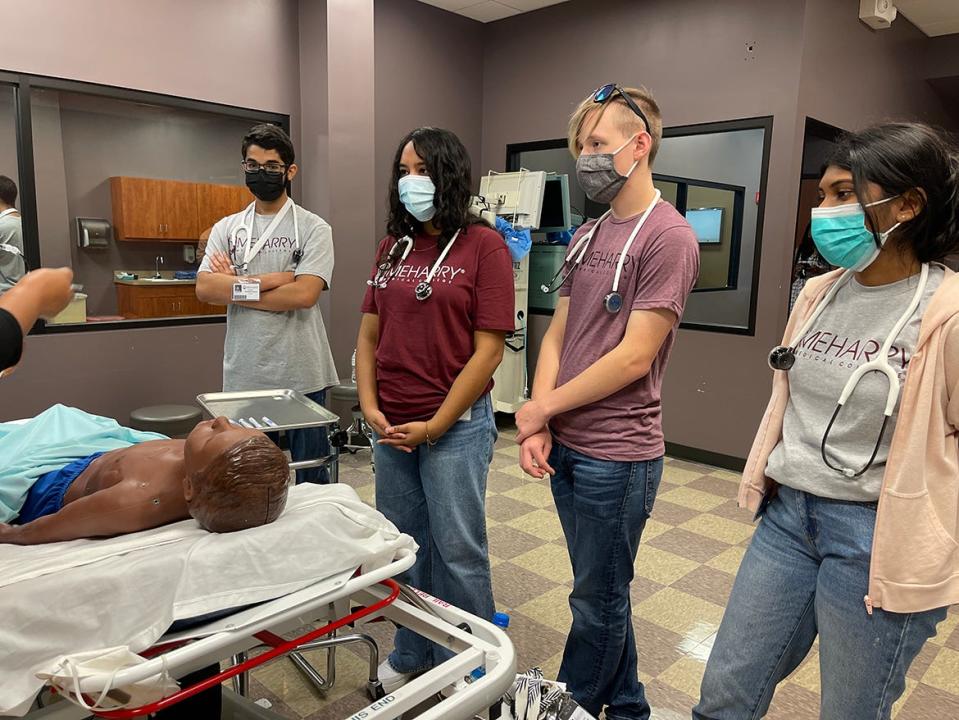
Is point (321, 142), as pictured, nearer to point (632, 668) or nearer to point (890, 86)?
point (632, 668)

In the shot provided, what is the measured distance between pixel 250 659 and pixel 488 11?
475cm

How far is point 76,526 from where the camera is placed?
121 centimetres

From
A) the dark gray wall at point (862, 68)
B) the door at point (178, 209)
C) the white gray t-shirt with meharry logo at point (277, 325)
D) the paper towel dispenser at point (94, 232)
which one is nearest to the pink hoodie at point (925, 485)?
the white gray t-shirt with meharry logo at point (277, 325)

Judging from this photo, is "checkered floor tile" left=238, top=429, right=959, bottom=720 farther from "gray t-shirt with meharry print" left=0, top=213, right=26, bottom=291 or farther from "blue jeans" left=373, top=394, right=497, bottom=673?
"gray t-shirt with meharry print" left=0, top=213, right=26, bottom=291

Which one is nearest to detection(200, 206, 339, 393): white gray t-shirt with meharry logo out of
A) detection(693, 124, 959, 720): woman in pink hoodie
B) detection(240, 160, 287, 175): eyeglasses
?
detection(240, 160, 287, 175): eyeglasses

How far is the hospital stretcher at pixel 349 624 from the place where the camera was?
93 cm

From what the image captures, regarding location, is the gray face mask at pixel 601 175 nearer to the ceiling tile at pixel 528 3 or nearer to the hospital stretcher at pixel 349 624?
the hospital stretcher at pixel 349 624

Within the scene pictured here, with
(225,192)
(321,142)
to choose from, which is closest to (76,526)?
(321,142)

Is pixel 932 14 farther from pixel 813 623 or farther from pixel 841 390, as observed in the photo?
pixel 813 623

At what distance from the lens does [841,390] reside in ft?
3.73

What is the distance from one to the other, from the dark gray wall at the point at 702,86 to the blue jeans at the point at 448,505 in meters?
2.62

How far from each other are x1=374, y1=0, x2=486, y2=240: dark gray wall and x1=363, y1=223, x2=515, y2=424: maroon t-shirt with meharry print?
9.09 feet

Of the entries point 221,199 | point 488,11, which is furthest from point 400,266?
point 488,11

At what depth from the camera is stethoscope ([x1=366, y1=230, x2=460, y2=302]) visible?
68.2 inches
